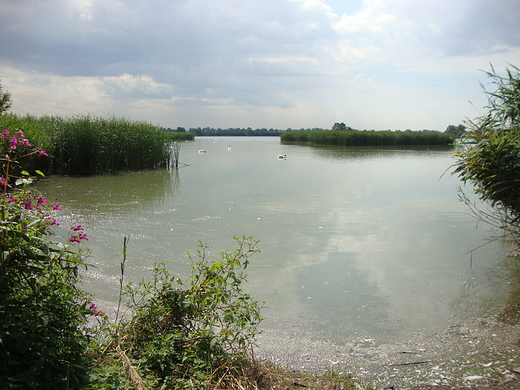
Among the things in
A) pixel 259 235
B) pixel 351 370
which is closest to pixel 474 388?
pixel 351 370

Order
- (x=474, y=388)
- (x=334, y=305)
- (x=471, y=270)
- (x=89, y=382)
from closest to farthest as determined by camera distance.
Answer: (x=89, y=382) < (x=474, y=388) < (x=334, y=305) < (x=471, y=270)

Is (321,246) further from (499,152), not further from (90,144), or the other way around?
(90,144)

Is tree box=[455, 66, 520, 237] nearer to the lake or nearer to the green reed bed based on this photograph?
the lake

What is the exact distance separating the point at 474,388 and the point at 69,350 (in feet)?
7.68

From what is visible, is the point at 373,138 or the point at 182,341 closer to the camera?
the point at 182,341

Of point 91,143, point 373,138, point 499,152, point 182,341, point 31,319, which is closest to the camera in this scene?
point 31,319

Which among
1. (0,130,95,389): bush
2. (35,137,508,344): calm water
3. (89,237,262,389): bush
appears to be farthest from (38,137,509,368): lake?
(0,130,95,389): bush

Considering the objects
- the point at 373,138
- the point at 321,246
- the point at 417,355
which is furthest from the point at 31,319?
the point at 373,138

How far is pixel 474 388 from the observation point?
2.28m

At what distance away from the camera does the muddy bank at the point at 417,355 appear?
95.2 inches

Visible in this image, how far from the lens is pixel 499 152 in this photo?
12.7ft

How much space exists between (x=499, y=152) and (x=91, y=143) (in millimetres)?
11592

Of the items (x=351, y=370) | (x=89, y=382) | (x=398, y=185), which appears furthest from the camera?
(x=398, y=185)

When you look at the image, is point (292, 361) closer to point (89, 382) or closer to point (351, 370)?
point (351, 370)
